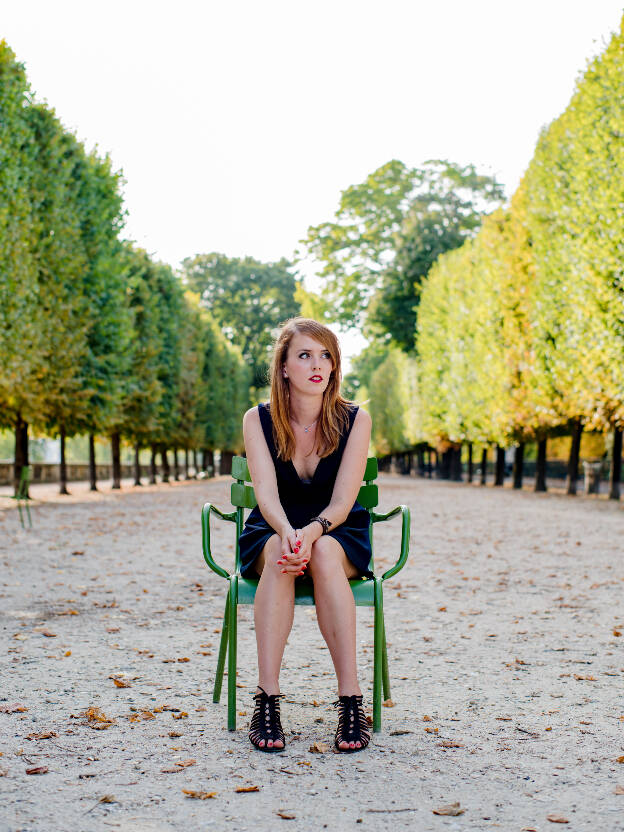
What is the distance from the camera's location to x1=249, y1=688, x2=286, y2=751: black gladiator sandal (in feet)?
11.7

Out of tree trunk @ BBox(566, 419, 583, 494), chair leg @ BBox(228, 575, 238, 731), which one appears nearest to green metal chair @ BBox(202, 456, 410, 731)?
chair leg @ BBox(228, 575, 238, 731)

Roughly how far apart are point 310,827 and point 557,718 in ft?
5.54

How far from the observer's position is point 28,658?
5.28 m

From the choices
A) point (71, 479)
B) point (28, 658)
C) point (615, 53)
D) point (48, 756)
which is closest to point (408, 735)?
point (48, 756)

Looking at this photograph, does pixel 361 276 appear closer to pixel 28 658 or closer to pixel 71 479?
pixel 71 479

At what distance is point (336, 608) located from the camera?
12.3 ft

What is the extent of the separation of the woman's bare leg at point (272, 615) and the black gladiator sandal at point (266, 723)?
4 centimetres

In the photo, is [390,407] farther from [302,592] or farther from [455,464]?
[302,592]

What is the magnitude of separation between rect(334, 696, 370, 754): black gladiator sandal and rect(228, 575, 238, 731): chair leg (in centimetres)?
46

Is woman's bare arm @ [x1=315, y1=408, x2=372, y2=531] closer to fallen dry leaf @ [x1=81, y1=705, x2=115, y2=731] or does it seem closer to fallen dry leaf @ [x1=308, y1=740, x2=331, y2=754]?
fallen dry leaf @ [x1=308, y1=740, x2=331, y2=754]

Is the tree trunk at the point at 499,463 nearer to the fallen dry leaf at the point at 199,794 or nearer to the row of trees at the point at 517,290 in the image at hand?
the row of trees at the point at 517,290

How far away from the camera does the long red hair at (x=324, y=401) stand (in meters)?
4.12

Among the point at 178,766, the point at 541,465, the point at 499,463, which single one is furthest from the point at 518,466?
the point at 178,766

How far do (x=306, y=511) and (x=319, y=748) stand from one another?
1.02 m
